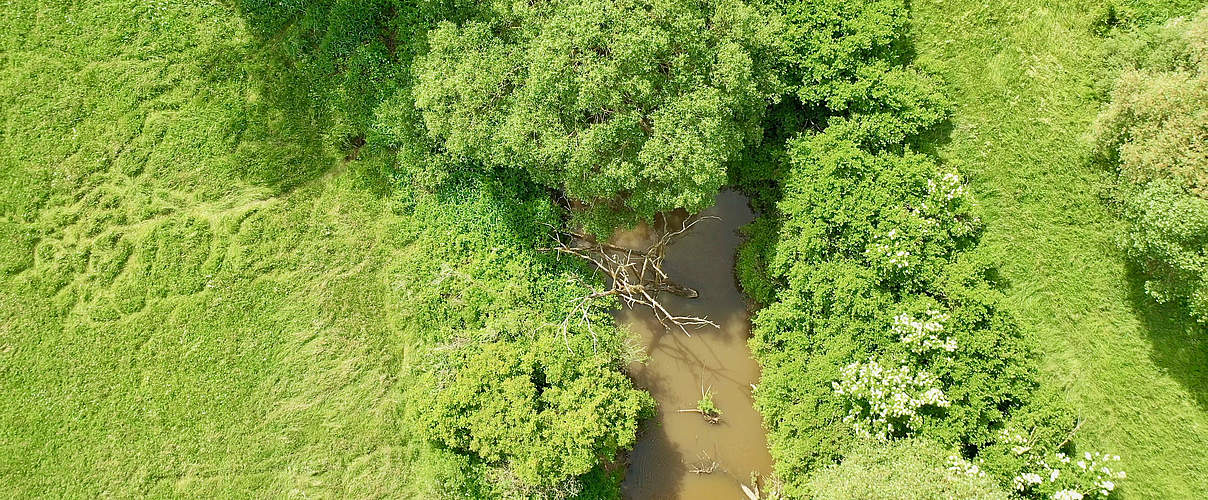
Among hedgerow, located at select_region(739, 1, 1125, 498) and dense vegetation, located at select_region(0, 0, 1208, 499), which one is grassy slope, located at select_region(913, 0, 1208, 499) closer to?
dense vegetation, located at select_region(0, 0, 1208, 499)

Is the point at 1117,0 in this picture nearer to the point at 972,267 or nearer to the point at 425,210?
the point at 972,267

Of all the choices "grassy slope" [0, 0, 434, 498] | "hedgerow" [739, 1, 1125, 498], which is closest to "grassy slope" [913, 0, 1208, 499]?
"hedgerow" [739, 1, 1125, 498]

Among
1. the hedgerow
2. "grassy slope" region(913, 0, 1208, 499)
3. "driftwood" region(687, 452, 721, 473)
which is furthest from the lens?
"driftwood" region(687, 452, 721, 473)

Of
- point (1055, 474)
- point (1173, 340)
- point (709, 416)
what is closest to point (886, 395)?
point (1055, 474)

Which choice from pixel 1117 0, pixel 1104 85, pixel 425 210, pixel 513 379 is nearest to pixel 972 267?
pixel 1104 85

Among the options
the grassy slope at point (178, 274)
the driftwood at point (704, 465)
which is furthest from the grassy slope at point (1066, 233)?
the grassy slope at point (178, 274)

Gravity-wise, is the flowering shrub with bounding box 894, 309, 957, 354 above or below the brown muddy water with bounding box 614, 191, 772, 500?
above
